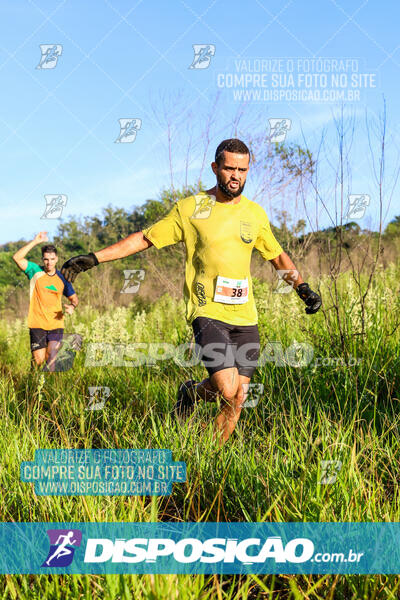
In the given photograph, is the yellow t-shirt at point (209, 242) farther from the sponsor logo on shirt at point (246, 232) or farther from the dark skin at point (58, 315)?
the dark skin at point (58, 315)

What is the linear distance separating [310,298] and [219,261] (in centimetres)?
Result: 80

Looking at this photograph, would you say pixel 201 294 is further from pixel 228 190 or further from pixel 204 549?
pixel 204 549

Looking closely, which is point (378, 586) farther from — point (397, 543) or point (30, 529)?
point (30, 529)

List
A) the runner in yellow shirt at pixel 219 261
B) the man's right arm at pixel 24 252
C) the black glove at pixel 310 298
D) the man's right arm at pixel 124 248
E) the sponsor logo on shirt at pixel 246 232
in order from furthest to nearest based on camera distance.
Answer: the man's right arm at pixel 24 252 → the black glove at pixel 310 298 → the sponsor logo on shirt at pixel 246 232 → the runner in yellow shirt at pixel 219 261 → the man's right arm at pixel 124 248

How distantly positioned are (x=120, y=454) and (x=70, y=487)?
0.54 metres

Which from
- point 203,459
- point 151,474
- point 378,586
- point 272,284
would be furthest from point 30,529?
point 272,284

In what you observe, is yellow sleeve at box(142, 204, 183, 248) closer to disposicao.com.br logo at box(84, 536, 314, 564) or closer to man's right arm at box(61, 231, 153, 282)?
man's right arm at box(61, 231, 153, 282)

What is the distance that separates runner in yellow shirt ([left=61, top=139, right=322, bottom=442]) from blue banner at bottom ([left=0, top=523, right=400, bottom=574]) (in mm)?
1298

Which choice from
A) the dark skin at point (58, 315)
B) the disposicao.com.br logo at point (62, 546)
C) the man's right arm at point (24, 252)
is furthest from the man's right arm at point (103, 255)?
the dark skin at point (58, 315)

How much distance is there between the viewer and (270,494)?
2.34 metres

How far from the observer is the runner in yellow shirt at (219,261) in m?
3.48

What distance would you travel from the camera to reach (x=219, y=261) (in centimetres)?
351

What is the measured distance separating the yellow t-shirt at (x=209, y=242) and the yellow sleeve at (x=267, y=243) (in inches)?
6.5

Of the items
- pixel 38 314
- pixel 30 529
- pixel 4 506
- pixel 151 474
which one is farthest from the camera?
pixel 38 314
